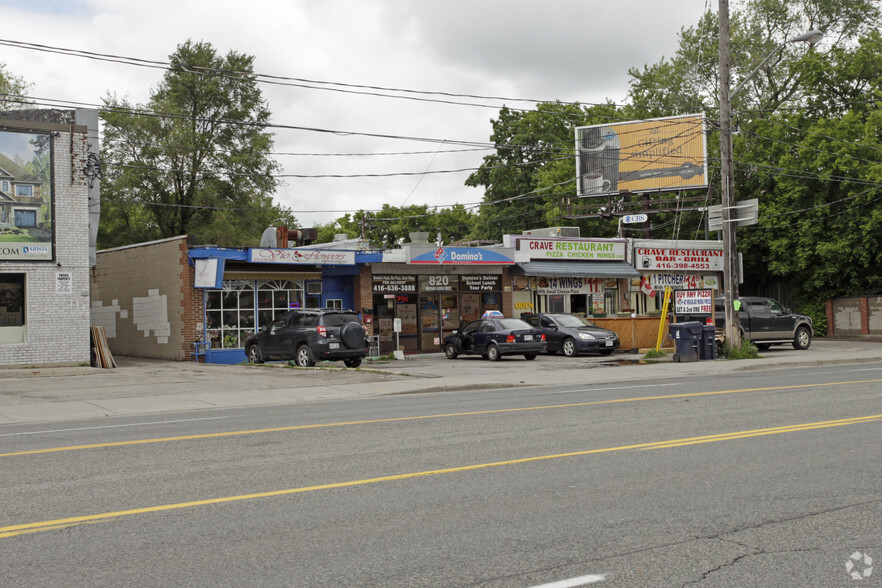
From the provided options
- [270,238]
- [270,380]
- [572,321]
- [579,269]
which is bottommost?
[270,380]

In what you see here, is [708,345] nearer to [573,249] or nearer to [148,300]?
[573,249]

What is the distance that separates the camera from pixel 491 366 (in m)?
24.6

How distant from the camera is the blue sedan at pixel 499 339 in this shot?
1064 inches

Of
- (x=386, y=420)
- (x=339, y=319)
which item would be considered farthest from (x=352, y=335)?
(x=386, y=420)

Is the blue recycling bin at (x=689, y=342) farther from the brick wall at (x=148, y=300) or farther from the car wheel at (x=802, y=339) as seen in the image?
the brick wall at (x=148, y=300)

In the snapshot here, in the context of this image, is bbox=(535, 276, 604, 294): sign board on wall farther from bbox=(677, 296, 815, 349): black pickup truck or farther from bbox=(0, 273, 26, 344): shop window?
bbox=(0, 273, 26, 344): shop window

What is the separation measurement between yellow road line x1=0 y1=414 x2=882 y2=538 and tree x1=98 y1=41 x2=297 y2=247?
38.5 metres

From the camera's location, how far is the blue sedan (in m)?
27.0

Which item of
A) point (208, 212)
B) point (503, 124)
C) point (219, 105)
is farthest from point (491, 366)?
point (503, 124)

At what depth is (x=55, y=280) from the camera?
925 inches

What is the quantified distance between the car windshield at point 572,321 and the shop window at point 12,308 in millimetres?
16886

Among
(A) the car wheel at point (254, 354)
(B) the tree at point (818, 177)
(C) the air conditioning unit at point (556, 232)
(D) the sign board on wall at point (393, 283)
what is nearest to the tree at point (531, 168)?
(B) the tree at point (818, 177)

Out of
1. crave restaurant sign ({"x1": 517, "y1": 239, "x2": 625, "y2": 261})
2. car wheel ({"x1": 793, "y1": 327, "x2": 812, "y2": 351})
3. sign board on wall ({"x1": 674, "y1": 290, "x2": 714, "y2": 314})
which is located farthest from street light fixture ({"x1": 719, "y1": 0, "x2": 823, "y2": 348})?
crave restaurant sign ({"x1": 517, "y1": 239, "x2": 625, "y2": 261})

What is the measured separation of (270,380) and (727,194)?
1429cm
